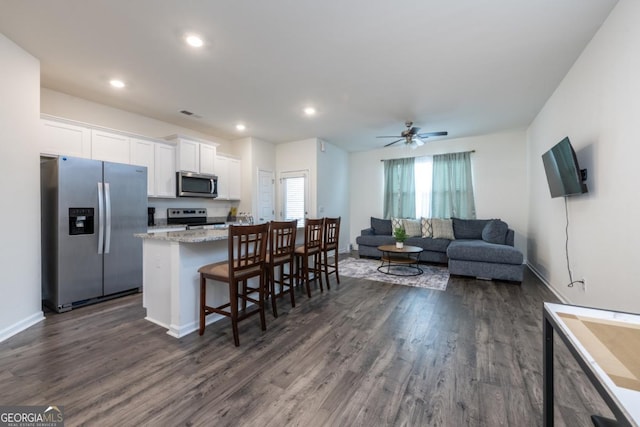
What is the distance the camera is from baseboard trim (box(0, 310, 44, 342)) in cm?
226

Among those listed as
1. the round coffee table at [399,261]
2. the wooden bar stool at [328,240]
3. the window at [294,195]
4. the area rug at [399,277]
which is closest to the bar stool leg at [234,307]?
the wooden bar stool at [328,240]

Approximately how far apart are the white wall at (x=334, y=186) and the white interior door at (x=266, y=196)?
1.18 metres

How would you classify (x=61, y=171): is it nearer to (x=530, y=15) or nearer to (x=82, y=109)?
(x=82, y=109)

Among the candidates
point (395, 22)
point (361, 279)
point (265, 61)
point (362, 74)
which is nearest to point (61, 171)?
point (265, 61)

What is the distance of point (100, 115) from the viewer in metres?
3.88

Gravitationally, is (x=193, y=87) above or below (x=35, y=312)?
above

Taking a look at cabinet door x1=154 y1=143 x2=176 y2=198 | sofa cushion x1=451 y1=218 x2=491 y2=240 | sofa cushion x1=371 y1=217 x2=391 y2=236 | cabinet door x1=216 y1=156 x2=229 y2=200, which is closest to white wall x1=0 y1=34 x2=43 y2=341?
cabinet door x1=154 y1=143 x2=176 y2=198

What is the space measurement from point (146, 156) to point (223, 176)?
1.45 m

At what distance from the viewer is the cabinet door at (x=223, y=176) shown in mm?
5250

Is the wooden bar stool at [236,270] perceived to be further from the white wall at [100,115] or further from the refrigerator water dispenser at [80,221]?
the white wall at [100,115]

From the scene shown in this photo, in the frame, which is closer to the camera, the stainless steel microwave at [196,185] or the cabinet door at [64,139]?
the cabinet door at [64,139]

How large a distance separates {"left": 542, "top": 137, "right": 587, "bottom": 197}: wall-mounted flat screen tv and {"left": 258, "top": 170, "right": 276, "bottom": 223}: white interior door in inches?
191

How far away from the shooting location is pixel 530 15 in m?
2.11

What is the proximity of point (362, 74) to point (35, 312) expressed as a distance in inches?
170
